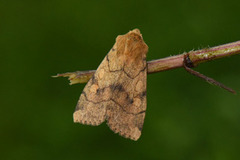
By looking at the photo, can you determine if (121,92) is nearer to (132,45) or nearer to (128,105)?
(128,105)

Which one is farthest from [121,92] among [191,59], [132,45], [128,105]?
[191,59]

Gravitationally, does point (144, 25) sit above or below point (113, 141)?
above

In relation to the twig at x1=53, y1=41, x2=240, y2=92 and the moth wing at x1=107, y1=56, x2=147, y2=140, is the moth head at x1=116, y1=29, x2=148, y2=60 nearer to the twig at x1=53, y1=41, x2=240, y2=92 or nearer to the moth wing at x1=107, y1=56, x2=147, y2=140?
the moth wing at x1=107, y1=56, x2=147, y2=140

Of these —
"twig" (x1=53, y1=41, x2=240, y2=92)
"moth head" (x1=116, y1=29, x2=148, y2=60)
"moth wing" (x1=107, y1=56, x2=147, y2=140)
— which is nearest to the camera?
"twig" (x1=53, y1=41, x2=240, y2=92)

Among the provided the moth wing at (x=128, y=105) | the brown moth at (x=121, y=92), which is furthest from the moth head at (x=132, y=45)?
the moth wing at (x=128, y=105)

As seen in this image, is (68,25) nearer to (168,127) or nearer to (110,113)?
(168,127)

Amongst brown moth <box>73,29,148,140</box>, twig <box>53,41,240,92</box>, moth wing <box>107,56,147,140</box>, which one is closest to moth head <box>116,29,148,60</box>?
brown moth <box>73,29,148,140</box>

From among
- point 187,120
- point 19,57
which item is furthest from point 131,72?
point 19,57
